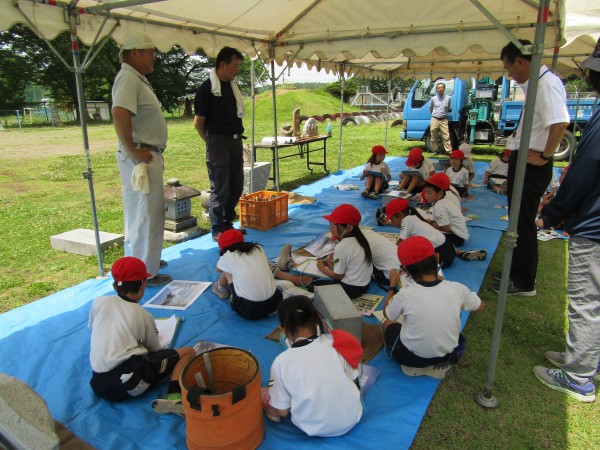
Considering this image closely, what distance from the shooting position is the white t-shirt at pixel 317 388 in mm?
1814

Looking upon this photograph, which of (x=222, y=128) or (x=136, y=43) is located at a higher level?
(x=136, y=43)

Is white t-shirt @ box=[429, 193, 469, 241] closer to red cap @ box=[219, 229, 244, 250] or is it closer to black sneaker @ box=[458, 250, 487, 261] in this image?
black sneaker @ box=[458, 250, 487, 261]

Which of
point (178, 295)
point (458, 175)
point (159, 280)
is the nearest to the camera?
point (178, 295)

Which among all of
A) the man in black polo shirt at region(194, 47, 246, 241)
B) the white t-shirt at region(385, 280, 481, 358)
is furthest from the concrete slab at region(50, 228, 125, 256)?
the white t-shirt at region(385, 280, 481, 358)

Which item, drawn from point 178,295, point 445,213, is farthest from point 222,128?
point 445,213

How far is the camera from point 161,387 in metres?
2.38

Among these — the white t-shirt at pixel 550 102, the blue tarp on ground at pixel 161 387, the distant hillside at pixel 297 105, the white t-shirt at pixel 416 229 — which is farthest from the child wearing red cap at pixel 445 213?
the distant hillside at pixel 297 105

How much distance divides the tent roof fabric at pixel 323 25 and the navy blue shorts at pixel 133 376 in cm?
305

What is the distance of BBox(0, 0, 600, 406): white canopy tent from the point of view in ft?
11.3

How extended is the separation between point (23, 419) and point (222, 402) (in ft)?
2.43

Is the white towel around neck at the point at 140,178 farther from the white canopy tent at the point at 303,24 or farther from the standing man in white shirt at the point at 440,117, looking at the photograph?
the standing man in white shirt at the point at 440,117

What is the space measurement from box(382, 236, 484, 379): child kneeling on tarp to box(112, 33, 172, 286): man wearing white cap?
7.05 feet

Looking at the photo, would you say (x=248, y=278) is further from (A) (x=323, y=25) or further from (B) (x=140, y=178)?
(A) (x=323, y=25)

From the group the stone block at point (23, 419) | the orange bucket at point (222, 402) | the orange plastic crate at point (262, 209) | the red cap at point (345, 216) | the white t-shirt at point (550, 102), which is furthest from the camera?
the orange plastic crate at point (262, 209)
